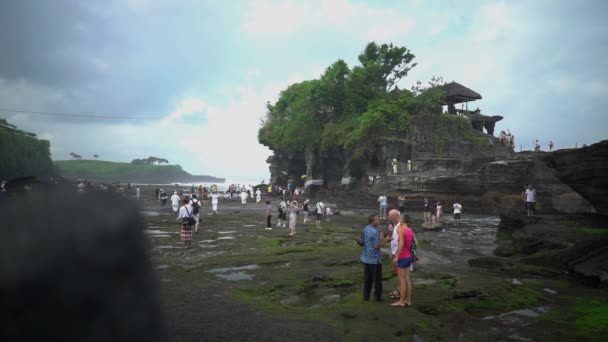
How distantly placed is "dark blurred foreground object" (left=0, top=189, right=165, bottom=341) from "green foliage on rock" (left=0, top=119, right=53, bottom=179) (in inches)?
1067

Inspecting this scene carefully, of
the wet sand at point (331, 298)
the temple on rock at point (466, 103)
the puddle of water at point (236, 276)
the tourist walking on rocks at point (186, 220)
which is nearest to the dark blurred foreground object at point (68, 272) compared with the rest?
the wet sand at point (331, 298)

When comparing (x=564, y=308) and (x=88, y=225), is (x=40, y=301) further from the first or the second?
(x=564, y=308)

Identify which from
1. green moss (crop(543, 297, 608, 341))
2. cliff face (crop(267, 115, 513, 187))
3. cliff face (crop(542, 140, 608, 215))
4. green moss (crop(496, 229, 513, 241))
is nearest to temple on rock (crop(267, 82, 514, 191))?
cliff face (crop(267, 115, 513, 187))

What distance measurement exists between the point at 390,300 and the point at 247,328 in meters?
3.13

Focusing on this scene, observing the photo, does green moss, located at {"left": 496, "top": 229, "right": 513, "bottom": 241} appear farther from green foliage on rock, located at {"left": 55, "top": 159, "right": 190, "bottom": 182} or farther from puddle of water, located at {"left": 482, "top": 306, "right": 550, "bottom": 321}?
green foliage on rock, located at {"left": 55, "top": 159, "right": 190, "bottom": 182}

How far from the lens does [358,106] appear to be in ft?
152

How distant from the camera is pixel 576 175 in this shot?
14.2m

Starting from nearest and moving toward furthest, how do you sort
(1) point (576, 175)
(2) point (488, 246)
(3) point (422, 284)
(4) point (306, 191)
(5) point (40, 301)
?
(5) point (40, 301)
(3) point (422, 284)
(1) point (576, 175)
(2) point (488, 246)
(4) point (306, 191)

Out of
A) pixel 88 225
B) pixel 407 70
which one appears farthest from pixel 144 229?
pixel 407 70

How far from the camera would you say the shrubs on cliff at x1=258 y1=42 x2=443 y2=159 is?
40.4m

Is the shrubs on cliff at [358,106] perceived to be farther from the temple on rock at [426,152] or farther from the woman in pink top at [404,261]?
the woman in pink top at [404,261]

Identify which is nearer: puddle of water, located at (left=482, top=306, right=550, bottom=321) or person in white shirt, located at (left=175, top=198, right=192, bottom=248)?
puddle of water, located at (left=482, top=306, right=550, bottom=321)

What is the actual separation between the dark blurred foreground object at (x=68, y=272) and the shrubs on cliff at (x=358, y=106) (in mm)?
39641

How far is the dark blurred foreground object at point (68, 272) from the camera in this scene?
817 millimetres
